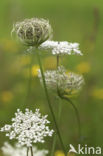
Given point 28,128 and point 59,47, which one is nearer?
point 28,128

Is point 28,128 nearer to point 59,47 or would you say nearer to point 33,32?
point 33,32

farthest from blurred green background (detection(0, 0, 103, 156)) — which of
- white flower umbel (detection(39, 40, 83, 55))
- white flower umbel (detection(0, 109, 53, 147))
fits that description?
white flower umbel (detection(0, 109, 53, 147))

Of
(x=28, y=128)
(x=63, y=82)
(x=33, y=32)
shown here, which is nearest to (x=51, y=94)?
(x=63, y=82)

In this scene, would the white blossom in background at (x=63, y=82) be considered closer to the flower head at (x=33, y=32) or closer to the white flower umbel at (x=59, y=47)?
the white flower umbel at (x=59, y=47)

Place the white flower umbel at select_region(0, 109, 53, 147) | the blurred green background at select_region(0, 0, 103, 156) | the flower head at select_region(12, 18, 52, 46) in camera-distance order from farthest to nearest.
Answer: the blurred green background at select_region(0, 0, 103, 156) → the flower head at select_region(12, 18, 52, 46) → the white flower umbel at select_region(0, 109, 53, 147)

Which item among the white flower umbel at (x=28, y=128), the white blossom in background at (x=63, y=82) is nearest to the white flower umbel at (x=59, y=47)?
the white blossom in background at (x=63, y=82)

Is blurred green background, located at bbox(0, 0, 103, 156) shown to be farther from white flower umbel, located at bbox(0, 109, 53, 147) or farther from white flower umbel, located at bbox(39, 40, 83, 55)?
white flower umbel, located at bbox(0, 109, 53, 147)
